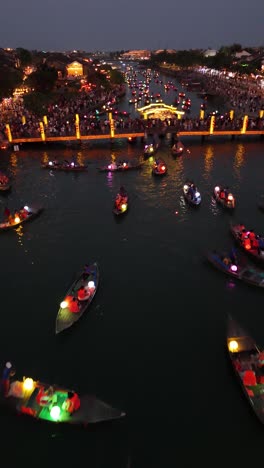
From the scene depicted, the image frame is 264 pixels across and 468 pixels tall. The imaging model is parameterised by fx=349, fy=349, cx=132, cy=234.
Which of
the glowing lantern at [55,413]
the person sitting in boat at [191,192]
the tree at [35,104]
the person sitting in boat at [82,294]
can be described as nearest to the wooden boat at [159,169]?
the person sitting in boat at [191,192]

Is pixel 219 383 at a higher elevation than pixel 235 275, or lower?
lower

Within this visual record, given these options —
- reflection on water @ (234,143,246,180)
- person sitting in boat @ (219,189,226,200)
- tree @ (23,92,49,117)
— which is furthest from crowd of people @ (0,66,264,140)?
person sitting in boat @ (219,189,226,200)

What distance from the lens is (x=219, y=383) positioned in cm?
1681

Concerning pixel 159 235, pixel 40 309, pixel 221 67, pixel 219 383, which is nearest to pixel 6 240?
pixel 40 309

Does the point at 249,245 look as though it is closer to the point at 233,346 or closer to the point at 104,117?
the point at 233,346

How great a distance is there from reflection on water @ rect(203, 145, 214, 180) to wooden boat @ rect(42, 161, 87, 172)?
15.1 m

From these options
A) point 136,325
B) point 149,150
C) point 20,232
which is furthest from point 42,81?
point 136,325

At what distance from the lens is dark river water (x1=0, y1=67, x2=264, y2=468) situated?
47.5ft

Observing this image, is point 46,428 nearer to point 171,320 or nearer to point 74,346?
point 74,346

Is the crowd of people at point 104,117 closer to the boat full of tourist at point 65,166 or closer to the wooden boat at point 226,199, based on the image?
the boat full of tourist at point 65,166

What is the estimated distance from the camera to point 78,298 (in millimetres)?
20750

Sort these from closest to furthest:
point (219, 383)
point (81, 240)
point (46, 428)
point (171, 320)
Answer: point (46, 428)
point (219, 383)
point (171, 320)
point (81, 240)

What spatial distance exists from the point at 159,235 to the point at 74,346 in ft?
42.9

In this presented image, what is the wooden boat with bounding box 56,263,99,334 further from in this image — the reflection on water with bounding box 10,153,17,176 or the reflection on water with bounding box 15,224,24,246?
the reflection on water with bounding box 10,153,17,176
